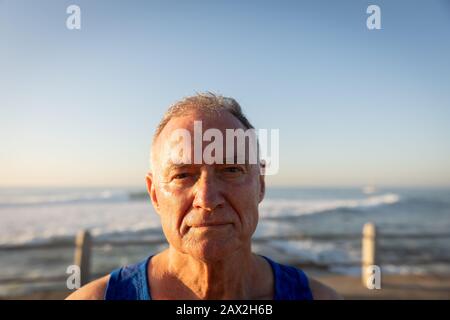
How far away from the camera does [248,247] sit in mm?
1448

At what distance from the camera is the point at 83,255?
515 cm

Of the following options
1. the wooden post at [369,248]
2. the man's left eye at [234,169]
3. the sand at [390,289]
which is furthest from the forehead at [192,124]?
the wooden post at [369,248]

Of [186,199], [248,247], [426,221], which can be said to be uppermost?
[186,199]

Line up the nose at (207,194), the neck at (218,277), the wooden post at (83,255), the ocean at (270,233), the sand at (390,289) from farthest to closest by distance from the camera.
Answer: the ocean at (270,233) → the sand at (390,289) → the wooden post at (83,255) → the neck at (218,277) → the nose at (207,194)

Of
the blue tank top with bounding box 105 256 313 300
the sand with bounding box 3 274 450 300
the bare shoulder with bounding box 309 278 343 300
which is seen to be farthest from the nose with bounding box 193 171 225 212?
the sand with bounding box 3 274 450 300

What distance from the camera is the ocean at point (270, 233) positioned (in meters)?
8.44

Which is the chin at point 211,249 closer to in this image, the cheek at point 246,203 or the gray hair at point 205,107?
the cheek at point 246,203

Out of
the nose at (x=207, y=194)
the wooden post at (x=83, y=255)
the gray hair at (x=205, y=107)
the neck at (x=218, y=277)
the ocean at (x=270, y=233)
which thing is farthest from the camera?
the ocean at (x=270, y=233)

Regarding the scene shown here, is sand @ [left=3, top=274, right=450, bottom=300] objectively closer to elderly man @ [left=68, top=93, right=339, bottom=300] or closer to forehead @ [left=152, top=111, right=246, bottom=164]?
elderly man @ [left=68, top=93, right=339, bottom=300]

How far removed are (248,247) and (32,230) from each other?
15582mm

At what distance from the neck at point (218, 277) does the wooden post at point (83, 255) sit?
4.17m

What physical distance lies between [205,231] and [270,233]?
46.3ft

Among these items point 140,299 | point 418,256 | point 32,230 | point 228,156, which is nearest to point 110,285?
point 140,299
